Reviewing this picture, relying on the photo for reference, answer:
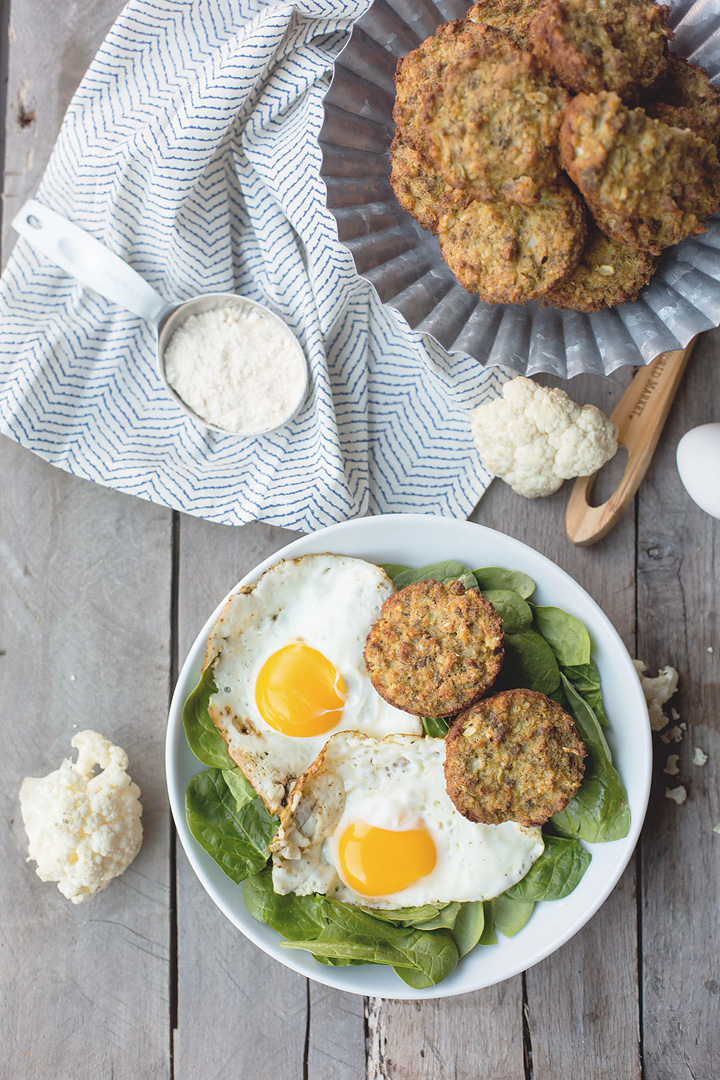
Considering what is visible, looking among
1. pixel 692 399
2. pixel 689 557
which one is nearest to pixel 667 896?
pixel 689 557

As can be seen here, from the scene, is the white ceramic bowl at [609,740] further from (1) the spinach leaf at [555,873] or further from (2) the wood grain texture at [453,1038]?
(2) the wood grain texture at [453,1038]

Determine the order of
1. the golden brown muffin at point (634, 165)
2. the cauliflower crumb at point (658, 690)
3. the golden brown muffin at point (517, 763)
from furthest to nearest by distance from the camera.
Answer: the cauliflower crumb at point (658, 690)
the golden brown muffin at point (517, 763)
the golden brown muffin at point (634, 165)

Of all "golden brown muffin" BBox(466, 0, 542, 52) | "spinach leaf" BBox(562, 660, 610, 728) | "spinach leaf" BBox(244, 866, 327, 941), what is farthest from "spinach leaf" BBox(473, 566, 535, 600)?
"golden brown muffin" BBox(466, 0, 542, 52)

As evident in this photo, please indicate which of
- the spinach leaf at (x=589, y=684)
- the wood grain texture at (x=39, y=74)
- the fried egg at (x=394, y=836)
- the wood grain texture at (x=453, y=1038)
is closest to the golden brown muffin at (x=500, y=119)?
the spinach leaf at (x=589, y=684)

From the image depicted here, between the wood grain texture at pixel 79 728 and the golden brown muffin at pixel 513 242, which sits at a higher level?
the golden brown muffin at pixel 513 242

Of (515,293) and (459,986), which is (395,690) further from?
(515,293)

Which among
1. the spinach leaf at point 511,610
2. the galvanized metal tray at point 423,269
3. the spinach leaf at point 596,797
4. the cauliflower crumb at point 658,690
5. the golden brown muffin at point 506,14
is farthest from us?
the cauliflower crumb at point 658,690

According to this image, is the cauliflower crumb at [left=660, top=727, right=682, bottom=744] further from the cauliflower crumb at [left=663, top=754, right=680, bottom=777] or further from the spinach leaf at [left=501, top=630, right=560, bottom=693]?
the spinach leaf at [left=501, top=630, right=560, bottom=693]

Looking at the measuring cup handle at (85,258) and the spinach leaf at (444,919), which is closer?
the spinach leaf at (444,919)

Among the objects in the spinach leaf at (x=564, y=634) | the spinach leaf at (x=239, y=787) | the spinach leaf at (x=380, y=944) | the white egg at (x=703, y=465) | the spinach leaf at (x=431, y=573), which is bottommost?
the spinach leaf at (x=239, y=787)
